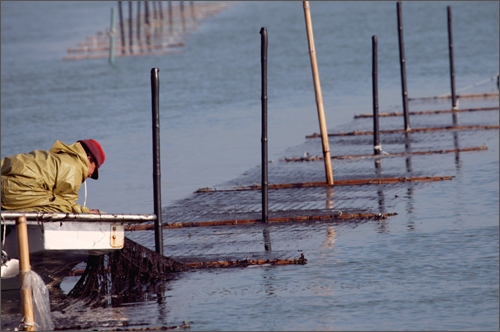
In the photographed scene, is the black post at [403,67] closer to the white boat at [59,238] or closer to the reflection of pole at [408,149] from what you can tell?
the reflection of pole at [408,149]

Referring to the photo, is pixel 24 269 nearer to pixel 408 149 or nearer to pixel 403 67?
pixel 408 149

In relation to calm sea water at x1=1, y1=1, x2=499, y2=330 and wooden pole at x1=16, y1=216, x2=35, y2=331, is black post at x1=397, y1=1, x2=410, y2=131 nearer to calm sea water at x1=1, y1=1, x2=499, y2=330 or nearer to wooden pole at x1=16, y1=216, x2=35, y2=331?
calm sea water at x1=1, y1=1, x2=499, y2=330

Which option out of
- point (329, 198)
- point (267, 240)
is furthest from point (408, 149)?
point (267, 240)

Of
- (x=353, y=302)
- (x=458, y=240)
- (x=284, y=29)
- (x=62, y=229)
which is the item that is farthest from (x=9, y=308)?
(x=284, y=29)

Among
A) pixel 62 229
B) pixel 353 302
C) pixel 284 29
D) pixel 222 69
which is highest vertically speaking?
pixel 284 29

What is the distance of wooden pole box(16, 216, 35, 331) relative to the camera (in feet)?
23.6

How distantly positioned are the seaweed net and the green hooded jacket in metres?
0.90

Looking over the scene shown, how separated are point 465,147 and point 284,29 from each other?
44.7 m

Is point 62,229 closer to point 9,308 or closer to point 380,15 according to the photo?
point 9,308

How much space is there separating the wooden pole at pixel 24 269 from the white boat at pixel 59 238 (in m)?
0.13

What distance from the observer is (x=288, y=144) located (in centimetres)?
1969

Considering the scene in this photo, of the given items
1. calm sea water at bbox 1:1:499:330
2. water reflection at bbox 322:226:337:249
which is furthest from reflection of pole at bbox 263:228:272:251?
water reflection at bbox 322:226:337:249

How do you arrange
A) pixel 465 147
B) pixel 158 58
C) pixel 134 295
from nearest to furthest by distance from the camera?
pixel 134 295, pixel 465 147, pixel 158 58

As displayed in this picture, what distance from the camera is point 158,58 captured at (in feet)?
161
